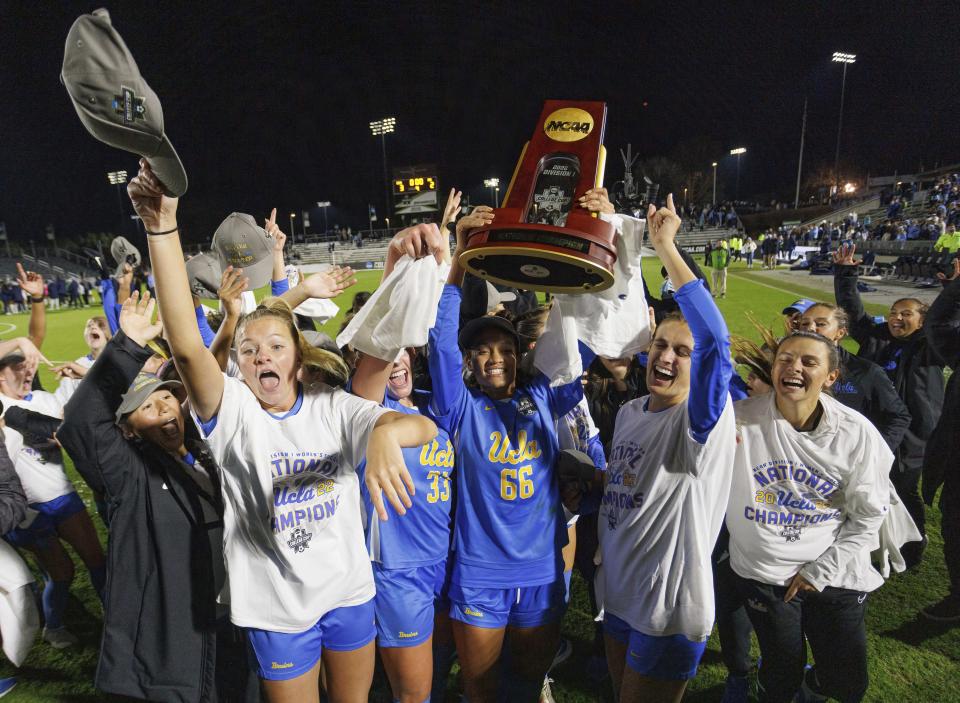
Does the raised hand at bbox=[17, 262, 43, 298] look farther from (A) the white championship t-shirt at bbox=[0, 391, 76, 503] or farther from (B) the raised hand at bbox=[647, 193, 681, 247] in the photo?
(B) the raised hand at bbox=[647, 193, 681, 247]

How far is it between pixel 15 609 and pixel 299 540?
200 cm

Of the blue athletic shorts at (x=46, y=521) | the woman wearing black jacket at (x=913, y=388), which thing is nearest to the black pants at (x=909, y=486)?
the woman wearing black jacket at (x=913, y=388)

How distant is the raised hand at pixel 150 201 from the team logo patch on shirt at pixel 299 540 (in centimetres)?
117

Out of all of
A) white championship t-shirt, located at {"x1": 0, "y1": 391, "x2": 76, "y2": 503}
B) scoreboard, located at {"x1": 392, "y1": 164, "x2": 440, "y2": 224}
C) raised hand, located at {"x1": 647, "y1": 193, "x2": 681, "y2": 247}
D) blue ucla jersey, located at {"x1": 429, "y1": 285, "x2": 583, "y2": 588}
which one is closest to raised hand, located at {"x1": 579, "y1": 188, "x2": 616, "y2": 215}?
raised hand, located at {"x1": 647, "y1": 193, "x2": 681, "y2": 247}

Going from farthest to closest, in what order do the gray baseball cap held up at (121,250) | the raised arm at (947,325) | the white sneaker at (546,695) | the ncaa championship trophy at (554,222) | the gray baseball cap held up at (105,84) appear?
the gray baseball cap held up at (121,250)
the raised arm at (947,325)
the white sneaker at (546,695)
the ncaa championship trophy at (554,222)
the gray baseball cap held up at (105,84)

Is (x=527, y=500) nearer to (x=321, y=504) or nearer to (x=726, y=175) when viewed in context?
(x=321, y=504)

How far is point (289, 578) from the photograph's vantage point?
2.05m

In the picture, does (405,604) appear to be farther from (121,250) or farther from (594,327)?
(121,250)

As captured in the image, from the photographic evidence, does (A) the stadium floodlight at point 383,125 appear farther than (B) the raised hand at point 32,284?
Yes

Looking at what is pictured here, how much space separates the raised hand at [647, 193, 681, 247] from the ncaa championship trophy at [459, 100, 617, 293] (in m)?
0.22

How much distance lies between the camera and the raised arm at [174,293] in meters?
1.58

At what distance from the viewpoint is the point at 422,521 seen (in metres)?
2.52

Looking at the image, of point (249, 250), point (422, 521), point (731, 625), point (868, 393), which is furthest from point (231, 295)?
point (868, 393)

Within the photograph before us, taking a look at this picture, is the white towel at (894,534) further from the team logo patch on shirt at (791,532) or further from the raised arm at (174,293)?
the raised arm at (174,293)
